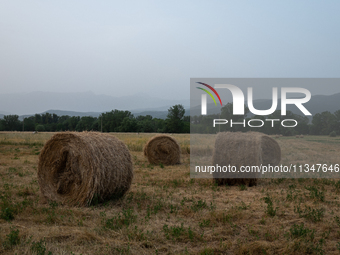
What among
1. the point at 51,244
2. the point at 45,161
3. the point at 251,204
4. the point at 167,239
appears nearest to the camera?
the point at 51,244

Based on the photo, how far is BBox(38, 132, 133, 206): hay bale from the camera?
22.0ft

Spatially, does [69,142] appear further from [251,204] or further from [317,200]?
[317,200]

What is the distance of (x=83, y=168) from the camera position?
688 centimetres

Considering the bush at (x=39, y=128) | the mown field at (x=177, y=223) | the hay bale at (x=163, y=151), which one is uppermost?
the bush at (x=39, y=128)

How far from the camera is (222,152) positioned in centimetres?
955

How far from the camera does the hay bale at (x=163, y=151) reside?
15484mm

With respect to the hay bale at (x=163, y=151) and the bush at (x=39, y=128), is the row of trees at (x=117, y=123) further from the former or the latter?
the hay bale at (x=163, y=151)

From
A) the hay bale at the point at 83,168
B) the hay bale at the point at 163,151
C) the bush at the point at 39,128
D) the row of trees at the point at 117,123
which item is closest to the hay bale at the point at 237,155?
the hay bale at the point at 83,168

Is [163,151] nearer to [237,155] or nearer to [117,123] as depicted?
[237,155]

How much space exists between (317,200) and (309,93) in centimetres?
493

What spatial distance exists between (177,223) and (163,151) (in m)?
10.2

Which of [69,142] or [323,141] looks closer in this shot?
[69,142]

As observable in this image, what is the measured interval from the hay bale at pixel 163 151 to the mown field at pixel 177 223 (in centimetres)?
663

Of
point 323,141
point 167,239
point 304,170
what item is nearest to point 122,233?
point 167,239
